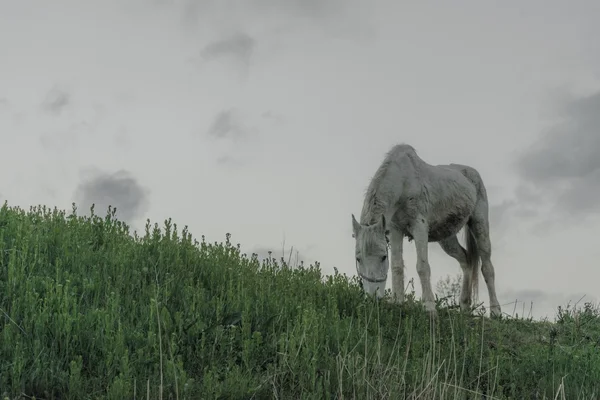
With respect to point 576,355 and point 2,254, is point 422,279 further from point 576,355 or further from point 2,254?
point 2,254

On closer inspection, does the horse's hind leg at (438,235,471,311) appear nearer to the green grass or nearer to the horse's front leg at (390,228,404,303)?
the green grass

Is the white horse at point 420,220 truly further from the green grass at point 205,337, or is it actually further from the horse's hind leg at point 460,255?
the green grass at point 205,337

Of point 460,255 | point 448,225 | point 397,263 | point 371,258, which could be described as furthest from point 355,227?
point 460,255

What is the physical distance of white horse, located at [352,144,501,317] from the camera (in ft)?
31.9

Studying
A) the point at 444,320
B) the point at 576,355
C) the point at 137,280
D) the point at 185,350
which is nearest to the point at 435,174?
the point at 444,320

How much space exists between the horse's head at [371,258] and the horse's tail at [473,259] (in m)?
4.99

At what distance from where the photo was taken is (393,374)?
260 inches

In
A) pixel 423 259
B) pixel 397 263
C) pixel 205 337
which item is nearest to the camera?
pixel 205 337

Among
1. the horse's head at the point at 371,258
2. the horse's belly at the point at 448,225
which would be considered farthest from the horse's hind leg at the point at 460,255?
the horse's head at the point at 371,258

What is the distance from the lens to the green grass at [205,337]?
19.5 ft

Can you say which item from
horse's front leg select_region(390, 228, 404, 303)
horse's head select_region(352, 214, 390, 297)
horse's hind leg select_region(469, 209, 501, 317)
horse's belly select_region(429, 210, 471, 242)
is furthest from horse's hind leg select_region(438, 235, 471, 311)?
horse's head select_region(352, 214, 390, 297)

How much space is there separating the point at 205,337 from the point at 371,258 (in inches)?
140

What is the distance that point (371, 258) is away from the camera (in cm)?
965

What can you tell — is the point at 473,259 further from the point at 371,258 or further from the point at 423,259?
the point at 371,258
